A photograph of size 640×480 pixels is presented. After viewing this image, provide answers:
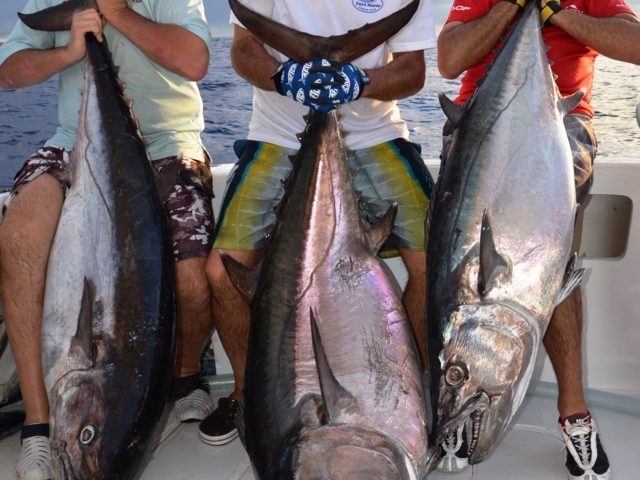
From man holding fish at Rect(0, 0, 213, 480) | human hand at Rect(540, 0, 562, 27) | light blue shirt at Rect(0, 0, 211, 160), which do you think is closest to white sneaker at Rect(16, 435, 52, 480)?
man holding fish at Rect(0, 0, 213, 480)

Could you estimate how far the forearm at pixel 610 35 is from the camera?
216 centimetres

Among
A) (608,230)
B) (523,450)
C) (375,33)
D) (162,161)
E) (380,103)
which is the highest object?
(375,33)

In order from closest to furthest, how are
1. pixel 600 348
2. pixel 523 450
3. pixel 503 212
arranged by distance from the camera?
pixel 503 212 < pixel 523 450 < pixel 600 348

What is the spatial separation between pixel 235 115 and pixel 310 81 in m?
4.05

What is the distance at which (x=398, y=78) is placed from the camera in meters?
2.34

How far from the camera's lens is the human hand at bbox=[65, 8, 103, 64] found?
2.24 m

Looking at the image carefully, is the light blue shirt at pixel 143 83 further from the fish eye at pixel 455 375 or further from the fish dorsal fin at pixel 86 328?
the fish eye at pixel 455 375

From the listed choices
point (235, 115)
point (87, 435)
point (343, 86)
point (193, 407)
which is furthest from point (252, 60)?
point (235, 115)

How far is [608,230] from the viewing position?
2750mm

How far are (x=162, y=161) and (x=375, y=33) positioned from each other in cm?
83

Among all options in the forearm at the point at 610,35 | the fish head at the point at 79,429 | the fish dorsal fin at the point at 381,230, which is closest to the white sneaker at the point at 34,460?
the fish head at the point at 79,429

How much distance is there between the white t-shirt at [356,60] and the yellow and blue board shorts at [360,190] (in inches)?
Answer: 1.8

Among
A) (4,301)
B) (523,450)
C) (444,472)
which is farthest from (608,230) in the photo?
(4,301)

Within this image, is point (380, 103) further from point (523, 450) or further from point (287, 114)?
point (523, 450)
